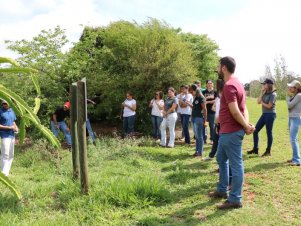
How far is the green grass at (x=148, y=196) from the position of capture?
14.1ft

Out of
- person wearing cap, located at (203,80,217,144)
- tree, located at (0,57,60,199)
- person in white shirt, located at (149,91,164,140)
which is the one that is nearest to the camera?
tree, located at (0,57,60,199)

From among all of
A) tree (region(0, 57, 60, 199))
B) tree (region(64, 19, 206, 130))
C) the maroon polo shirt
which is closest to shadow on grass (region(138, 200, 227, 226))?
the maroon polo shirt

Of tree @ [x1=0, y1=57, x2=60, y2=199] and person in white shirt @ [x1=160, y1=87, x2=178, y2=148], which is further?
person in white shirt @ [x1=160, y1=87, x2=178, y2=148]

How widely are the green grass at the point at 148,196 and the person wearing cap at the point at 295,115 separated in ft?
1.06

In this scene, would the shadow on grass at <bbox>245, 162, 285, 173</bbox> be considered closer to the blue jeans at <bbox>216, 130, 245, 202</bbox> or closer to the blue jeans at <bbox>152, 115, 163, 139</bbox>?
the blue jeans at <bbox>216, 130, 245, 202</bbox>

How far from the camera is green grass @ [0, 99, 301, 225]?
430 centimetres

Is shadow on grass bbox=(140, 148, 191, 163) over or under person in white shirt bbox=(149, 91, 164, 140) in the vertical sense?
under

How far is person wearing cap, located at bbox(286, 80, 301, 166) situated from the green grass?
322mm

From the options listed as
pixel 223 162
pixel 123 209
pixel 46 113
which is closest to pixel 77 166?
pixel 123 209

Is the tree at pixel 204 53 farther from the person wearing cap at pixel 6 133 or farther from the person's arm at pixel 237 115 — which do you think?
the person's arm at pixel 237 115

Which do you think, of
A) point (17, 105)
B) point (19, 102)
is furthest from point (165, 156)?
point (19, 102)

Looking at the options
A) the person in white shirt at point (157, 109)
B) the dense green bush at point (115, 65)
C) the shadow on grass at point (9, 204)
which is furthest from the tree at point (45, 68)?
the shadow on grass at point (9, 204)

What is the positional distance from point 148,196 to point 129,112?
5.94 meters

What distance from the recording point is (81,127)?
5023mm
